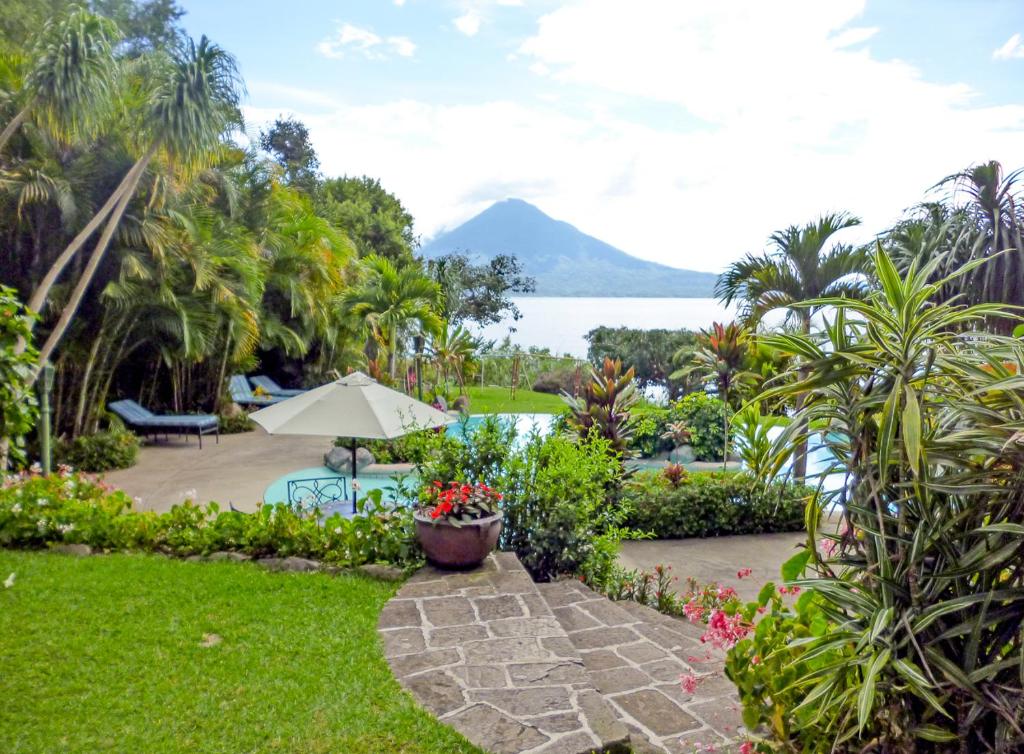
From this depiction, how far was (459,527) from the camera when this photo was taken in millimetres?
4973

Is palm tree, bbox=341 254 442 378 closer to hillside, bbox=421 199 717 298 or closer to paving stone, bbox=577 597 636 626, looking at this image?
paving stone, bbox=577 597 636 626

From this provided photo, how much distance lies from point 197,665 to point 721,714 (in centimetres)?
270

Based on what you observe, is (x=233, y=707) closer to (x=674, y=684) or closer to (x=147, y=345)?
(x=674, y=684)

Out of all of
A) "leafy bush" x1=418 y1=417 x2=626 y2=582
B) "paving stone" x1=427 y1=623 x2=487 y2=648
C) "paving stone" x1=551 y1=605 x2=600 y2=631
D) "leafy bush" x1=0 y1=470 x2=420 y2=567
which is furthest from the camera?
"leafy bush" x1=418 y1=417 x2=626 y2=582

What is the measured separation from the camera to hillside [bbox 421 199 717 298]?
4070 inches

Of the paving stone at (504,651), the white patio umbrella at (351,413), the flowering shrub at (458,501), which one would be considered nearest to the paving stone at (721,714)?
the paving stone at (504,651)

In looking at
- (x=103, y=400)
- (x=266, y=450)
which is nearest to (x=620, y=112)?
(x=266, y=450)

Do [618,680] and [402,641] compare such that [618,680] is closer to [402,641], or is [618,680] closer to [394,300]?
[402,641]

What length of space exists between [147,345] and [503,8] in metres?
8.75

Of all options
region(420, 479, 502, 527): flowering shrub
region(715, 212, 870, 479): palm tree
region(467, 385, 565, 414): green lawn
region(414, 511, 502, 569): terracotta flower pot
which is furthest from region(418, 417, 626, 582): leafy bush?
region(467, 385, 565, 414): green lawn

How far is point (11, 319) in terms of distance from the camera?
17.4 ft

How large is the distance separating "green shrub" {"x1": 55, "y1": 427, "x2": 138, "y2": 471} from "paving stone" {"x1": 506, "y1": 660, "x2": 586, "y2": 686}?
915 centimetres

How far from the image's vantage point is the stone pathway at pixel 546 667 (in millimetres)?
3139

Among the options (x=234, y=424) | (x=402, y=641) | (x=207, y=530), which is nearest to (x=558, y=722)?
(x=402, y=641)
